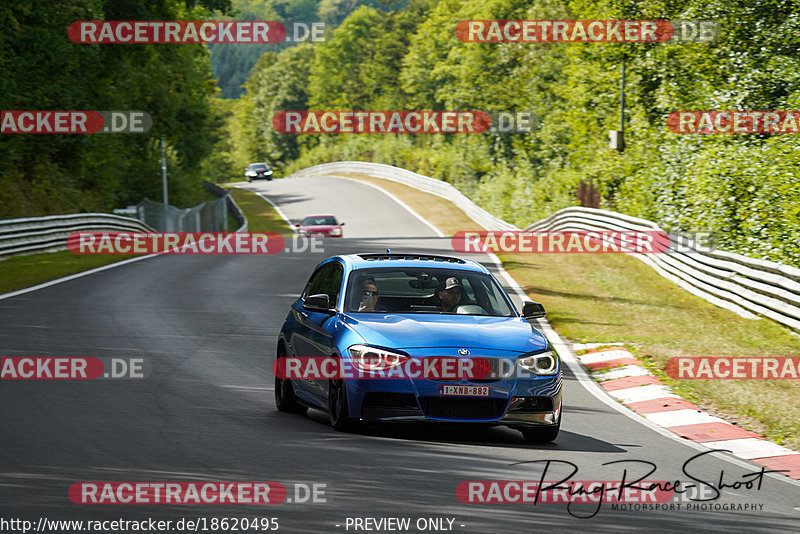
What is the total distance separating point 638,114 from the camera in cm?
4575

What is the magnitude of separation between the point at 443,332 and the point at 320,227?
118ft

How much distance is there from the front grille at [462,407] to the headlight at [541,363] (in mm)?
355

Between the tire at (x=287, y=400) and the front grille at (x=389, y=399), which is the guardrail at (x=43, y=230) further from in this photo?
the front grille at (x=389, y=399)

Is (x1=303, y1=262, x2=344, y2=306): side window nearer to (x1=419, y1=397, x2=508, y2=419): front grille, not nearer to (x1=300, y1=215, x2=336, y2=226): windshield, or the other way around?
(x1=419, y1=397, x2=508, y2=419): front grille

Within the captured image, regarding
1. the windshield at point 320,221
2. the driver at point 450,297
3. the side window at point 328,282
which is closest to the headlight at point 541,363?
the driver at point 450,297

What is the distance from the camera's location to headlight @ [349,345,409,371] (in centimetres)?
873

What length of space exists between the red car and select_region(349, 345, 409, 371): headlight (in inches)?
1380

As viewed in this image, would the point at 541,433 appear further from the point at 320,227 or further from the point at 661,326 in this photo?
the point at 320,227

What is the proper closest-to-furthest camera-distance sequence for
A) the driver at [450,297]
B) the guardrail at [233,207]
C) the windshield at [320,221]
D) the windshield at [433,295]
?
the windshield at [433,295]
the driver at [450,297]
the windshield at [320,221]
the guardrail at [233,207]

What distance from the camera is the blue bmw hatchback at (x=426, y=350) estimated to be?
871 centimetres

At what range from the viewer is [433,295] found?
10336mm

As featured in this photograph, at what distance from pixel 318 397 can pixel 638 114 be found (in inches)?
1515

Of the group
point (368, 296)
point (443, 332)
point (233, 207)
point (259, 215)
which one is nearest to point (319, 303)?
point (368, 296)

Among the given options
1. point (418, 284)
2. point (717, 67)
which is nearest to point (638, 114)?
point (717, 67)
